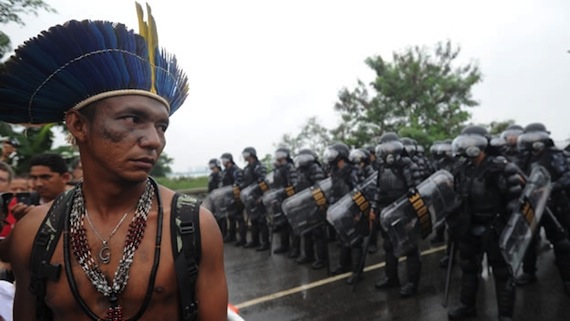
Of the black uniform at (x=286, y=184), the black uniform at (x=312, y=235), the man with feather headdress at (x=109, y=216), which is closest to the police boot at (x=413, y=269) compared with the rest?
the black uniform at (x=312, y=235)

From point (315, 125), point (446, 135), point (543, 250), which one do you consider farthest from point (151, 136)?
point (315, 125)

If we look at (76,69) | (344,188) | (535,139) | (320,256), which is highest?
(76,69)

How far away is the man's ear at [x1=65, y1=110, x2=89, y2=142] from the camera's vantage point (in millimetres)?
1297

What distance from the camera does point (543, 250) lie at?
295 inches

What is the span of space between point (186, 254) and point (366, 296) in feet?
15.6

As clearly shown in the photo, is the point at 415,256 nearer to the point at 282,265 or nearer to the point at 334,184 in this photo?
the point at 334,184

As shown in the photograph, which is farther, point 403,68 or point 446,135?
point 403,68

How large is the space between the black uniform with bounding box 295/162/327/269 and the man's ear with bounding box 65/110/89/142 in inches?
237

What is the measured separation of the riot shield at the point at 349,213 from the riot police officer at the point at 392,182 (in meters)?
0.23

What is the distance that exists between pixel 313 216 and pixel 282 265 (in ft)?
4.49

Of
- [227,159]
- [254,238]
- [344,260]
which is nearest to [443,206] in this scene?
[344,260]

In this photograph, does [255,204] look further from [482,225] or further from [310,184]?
[482,225]

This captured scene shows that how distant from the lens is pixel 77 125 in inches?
51.5

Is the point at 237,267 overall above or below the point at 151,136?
below
